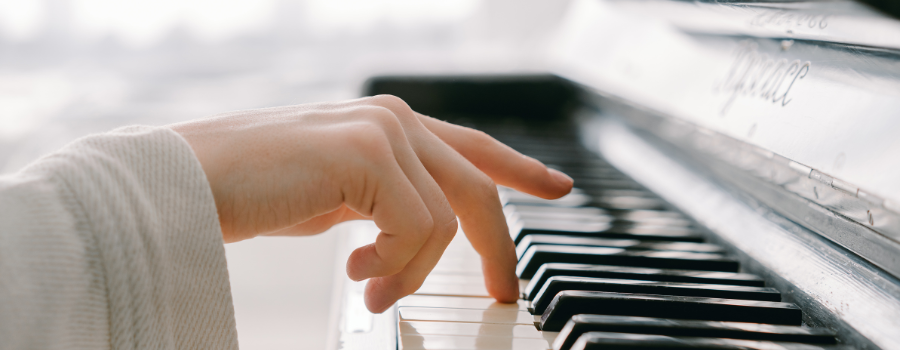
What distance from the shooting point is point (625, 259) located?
2.28 ft

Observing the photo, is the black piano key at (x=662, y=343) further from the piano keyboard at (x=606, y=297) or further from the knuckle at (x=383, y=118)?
the knuckle at (x=383, y=118)

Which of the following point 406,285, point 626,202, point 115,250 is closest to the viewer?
point 115,250

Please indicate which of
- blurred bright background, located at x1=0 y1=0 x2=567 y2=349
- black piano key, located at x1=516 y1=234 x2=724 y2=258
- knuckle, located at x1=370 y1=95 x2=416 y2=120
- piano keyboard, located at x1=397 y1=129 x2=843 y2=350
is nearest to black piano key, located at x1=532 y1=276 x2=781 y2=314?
piano keyboard, located at x1=397 y1=129 x2=843 y2=350

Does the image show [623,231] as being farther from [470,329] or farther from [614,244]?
[470,329]

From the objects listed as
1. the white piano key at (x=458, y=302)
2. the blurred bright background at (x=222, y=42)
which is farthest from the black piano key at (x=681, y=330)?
the blurred bright background at (x=222, y=42)

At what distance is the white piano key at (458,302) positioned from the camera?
63 cm

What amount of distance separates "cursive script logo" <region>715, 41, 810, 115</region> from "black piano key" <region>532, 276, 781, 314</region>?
0.20 m

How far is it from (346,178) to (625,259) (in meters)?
0.31

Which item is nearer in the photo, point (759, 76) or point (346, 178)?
point (346, 178)

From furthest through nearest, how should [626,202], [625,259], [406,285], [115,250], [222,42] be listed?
1. [222,42]
2. [626,202]
3. [625,259]
4. [406,285]
5. [115,250]

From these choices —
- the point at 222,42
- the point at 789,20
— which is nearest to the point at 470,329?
the point at 789,20

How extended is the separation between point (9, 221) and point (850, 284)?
2.07 feet

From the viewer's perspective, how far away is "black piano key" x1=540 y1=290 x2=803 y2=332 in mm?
566

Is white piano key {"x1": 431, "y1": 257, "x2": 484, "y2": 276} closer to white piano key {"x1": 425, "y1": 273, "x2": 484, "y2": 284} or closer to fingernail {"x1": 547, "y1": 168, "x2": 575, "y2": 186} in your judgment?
white piano key {"x1": 425, "y1": 273, "x2": 484, "y2": 284}
